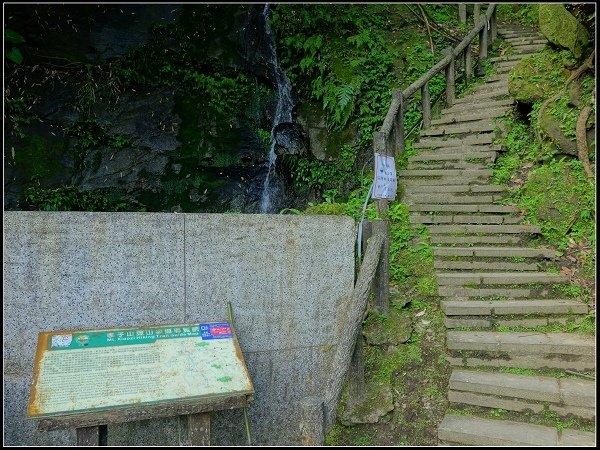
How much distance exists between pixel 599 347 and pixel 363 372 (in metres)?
1.94

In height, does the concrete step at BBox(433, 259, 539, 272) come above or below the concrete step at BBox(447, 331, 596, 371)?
above

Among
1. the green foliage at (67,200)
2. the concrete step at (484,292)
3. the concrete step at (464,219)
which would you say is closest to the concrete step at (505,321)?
the concrete step at (484,292)

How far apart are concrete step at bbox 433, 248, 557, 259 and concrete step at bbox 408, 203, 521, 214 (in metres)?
0.77

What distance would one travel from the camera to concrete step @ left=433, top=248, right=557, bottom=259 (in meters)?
5.14

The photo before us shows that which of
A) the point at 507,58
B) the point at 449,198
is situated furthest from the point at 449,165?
the point at 507,58

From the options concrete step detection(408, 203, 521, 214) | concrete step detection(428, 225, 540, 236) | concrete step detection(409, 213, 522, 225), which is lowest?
concrete step detection(428, 225, 540, 236)

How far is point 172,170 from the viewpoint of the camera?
9477 millimetres

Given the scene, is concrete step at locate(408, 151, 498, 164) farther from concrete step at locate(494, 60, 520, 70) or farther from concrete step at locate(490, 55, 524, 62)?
concrete step at locate(490, 55, 524, 62)

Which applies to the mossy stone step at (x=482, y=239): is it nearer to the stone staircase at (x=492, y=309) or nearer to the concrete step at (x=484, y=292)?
the stone staircase at (x=492, y=309)

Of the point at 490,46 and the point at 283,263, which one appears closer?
the point at 283,263

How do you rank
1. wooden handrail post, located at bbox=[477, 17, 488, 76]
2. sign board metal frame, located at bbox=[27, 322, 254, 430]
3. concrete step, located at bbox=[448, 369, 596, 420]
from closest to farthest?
sign board metal frame, located at bbox=[27, 322, 254, 430], concrete step, located at bbox=[448, 369, 596, 420], wooden handrail post, located at bbox=[477, 17, 488, 76]

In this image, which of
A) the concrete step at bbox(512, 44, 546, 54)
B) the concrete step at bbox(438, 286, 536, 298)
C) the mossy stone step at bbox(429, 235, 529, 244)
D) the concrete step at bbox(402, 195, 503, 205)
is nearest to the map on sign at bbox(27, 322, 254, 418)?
the concrete step at bbox(438, 286, 536, 298)

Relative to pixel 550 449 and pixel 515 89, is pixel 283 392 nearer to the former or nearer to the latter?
pixel 550 449

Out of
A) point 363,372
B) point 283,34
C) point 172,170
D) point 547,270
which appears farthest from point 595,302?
point 283,34
